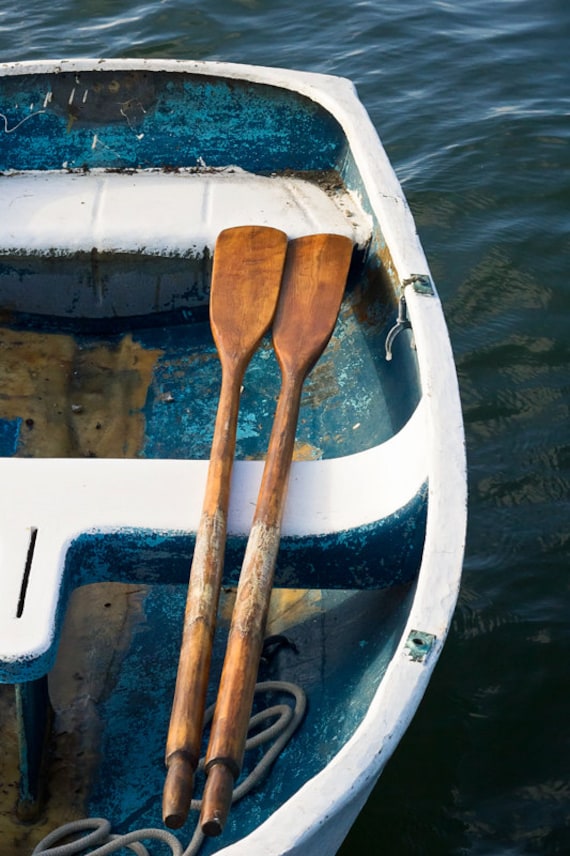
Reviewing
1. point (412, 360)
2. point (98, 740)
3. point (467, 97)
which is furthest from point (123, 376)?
point (467, 97)

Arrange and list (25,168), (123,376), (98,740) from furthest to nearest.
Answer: (25,168) → (123,376) → (98,740)

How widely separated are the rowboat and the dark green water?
29.3 inches

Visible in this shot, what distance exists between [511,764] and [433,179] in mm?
3637

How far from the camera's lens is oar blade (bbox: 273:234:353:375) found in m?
2.90

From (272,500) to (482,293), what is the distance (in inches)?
115

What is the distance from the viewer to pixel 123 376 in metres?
3.77

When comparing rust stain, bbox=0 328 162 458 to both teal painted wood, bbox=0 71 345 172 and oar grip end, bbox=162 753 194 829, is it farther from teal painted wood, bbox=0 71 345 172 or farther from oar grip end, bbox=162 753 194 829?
oar grip end, bbox=162 753 194 829

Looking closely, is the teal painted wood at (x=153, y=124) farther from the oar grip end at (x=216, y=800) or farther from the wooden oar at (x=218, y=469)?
the oar grip end at (x=216, y=800)

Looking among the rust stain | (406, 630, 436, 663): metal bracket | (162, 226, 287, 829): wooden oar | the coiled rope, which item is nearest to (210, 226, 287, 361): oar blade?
(162, 226, 287, 829): wooden oar

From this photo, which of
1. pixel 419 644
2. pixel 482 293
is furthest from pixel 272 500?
pixel 482 293

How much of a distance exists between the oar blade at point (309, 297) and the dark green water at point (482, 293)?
124cm

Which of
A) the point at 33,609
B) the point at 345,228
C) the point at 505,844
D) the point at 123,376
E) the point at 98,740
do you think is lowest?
the point at 505,844

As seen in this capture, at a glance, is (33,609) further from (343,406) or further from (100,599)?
(343,406)

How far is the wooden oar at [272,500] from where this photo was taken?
189cm
